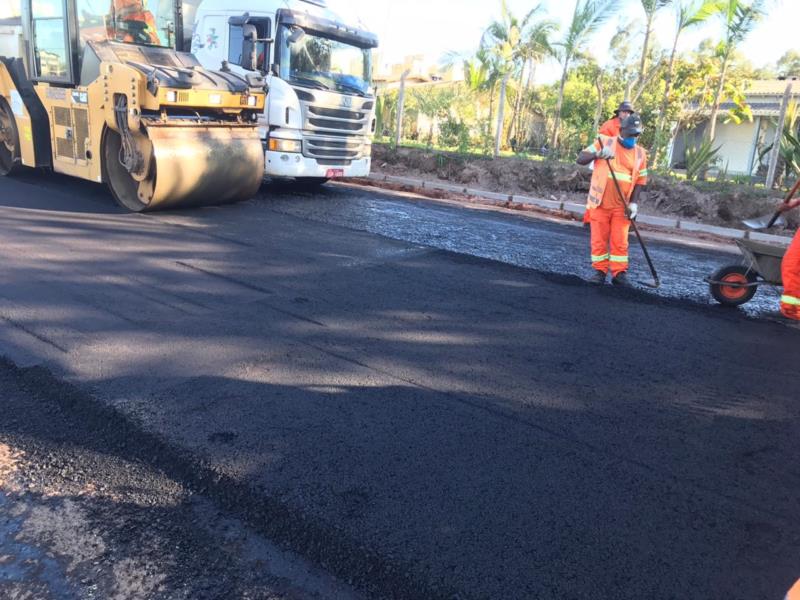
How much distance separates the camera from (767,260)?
545 centimetres

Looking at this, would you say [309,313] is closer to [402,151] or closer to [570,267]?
[570,267]

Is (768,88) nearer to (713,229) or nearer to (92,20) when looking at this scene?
(713,229)

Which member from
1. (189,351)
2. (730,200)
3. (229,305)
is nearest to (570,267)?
(229,305)

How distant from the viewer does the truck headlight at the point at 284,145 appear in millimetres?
10117

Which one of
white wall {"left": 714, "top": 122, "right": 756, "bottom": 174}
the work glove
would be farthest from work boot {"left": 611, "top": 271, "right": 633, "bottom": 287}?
white wall {"left": 714, "top": 122, "right": 756, "bottom": 174}

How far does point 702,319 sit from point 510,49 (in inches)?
607

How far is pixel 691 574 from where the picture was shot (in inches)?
93.4

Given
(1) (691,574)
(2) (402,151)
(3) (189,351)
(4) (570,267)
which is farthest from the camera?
(2) (402,151)

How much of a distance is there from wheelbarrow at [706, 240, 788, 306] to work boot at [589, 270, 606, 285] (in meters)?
0.97

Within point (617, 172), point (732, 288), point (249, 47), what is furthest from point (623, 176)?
point (249, 47)

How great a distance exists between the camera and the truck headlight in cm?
1012

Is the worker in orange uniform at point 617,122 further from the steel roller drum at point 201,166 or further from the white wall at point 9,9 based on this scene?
the white wall at point 9,9

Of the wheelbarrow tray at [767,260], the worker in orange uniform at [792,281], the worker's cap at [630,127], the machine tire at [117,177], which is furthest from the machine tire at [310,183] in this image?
the worker in orange uniform at [792,281]

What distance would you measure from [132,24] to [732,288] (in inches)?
317
